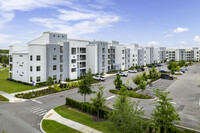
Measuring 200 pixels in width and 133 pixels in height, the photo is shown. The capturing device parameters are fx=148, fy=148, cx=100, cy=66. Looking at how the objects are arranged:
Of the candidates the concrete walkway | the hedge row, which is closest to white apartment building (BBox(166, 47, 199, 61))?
the hedge row

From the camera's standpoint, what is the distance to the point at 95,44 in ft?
171

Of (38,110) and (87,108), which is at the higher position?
(87,108)

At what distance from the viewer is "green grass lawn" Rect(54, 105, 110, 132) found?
1670 cm

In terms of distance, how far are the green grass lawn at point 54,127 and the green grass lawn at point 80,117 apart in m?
1.90

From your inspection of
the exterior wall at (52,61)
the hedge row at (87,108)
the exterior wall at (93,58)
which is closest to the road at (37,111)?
the hedge row at (87,108)

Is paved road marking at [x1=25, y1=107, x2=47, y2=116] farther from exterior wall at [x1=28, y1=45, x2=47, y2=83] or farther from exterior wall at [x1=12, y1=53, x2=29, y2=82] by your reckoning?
exterior wall at [x1=12, y1=53, x2=29, y2=82]

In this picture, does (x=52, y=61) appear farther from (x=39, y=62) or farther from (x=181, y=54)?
(x=181, y=54)

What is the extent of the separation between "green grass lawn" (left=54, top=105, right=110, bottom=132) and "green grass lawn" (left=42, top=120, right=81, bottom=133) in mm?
1895

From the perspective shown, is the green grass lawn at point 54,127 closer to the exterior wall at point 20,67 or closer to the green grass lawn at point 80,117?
the green grass lawn at point 80,117

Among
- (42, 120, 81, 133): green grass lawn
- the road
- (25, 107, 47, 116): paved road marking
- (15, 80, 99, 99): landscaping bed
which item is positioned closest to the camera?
(42, 120, 81, 133): green grass lawn

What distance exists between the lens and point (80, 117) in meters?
19.1

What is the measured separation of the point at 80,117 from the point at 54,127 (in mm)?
3574

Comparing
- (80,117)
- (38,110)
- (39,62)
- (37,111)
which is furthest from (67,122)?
(39,62)

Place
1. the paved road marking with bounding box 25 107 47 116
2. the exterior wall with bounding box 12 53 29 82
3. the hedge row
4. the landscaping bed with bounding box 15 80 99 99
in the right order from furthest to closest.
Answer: the exterior wall with bounding box 12 53 29 82 → the landscaping bed with bounding box 15 80 99 99 → the paved road marking with bounding box 25 107 47 116 → the hedge row
